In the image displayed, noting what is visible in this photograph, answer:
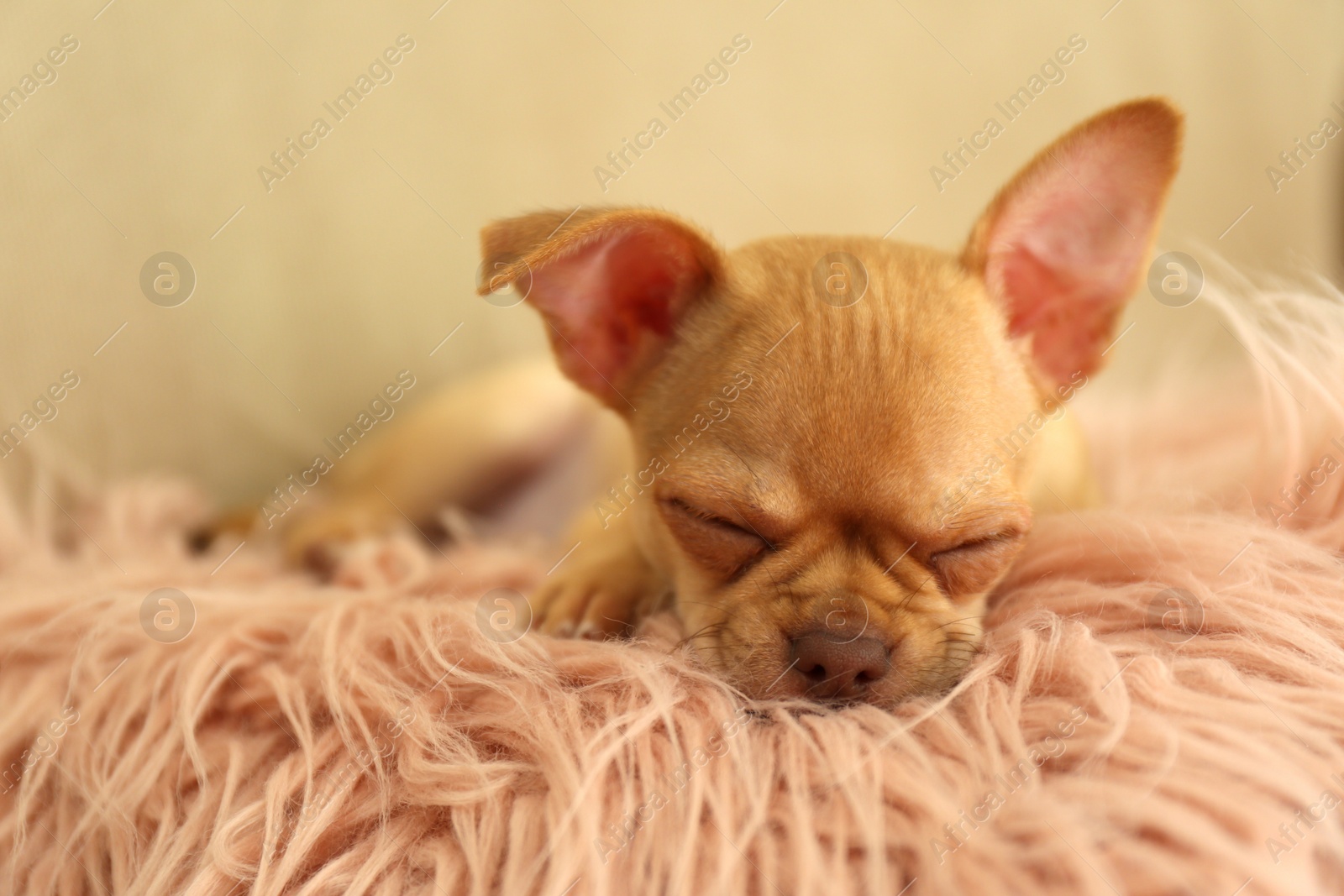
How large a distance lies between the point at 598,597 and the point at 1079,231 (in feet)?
4.07

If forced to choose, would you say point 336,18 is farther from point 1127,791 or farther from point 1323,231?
point 1323,231

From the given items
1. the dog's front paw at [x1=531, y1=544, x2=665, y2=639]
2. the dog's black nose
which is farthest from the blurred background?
the dog's black nose

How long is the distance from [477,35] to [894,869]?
283 centimetres

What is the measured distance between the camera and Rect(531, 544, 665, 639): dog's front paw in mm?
1859

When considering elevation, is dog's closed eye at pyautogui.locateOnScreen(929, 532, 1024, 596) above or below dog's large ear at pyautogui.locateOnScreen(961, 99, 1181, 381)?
below

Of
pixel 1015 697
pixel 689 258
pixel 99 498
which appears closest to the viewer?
pixel 1015 697

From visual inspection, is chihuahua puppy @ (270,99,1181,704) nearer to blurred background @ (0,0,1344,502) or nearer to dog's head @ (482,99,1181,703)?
dog's head @ (482,99,1181,703)

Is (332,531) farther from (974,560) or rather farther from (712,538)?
(974,560)

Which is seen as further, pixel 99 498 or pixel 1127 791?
pixel 99 498

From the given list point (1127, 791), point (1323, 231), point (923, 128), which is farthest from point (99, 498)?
point (1323, 231)

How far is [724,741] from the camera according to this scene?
1.33 m

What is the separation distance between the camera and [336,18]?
9.39 ft

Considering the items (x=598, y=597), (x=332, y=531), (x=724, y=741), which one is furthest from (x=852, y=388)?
(x=332, y=531)

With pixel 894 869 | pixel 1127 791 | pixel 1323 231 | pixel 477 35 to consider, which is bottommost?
pixel 1323 231
